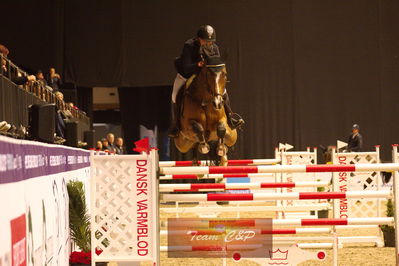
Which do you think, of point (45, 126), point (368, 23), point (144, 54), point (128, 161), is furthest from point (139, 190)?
point (368, 23)

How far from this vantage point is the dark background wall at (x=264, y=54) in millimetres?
14641

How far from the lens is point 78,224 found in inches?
175

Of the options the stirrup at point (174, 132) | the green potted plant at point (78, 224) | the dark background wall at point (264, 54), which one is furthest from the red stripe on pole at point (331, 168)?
the dark background wall at point (264, 54)

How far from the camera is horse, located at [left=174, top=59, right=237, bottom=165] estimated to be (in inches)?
191

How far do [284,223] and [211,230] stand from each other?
524mm

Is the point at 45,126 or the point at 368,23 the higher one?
the point at 368,23

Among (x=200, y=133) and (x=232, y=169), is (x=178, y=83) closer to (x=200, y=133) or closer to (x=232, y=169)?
(x=200, y=133)

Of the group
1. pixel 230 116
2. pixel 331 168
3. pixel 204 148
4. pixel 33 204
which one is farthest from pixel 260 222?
pixel 33 204

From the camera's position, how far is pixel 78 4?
48.1 feet

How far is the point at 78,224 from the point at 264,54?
1107 cm

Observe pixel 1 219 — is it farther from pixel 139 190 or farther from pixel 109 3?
pixel 109 3

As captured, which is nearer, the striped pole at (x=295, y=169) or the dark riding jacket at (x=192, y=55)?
the striped pole at (x=295, y=169)

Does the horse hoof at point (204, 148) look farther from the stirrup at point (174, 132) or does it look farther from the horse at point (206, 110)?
the stirrup at point (174, 132)

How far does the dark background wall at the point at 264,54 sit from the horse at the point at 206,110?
948 cm
